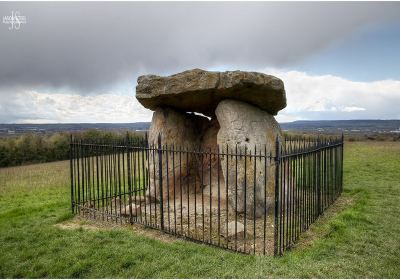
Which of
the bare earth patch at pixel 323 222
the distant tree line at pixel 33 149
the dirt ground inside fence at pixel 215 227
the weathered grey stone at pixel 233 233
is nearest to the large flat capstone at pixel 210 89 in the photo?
the dirt ground inside fence at pixel 215 227

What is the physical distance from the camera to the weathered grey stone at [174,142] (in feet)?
34.5

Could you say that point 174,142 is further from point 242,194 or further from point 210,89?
point 242,194

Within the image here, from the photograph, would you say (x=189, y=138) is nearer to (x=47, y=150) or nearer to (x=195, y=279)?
(x=195, y=279)

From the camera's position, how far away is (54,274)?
576 cm

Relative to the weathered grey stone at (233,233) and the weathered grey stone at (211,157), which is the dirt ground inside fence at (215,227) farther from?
the weathered grey stone at (211,157)

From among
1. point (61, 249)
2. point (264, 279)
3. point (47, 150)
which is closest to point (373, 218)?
point (264, 279)

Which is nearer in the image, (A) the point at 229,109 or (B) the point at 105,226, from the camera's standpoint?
(B) the point at 105,226

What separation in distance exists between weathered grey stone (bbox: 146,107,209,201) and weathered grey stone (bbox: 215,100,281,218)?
172 centimetres

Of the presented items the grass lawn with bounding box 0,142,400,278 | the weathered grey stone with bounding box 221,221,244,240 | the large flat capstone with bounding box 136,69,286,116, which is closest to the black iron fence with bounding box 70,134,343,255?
the weathered grey stone with bounding box 221,221,244,240

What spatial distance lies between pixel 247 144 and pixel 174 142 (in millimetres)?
2702

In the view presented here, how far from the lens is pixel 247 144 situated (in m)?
9.07

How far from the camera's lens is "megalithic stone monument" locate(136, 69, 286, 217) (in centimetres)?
875

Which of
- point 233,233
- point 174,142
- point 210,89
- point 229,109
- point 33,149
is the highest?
point 210,89

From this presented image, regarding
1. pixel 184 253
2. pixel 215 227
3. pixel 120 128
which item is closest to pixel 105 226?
pixel 215 227
